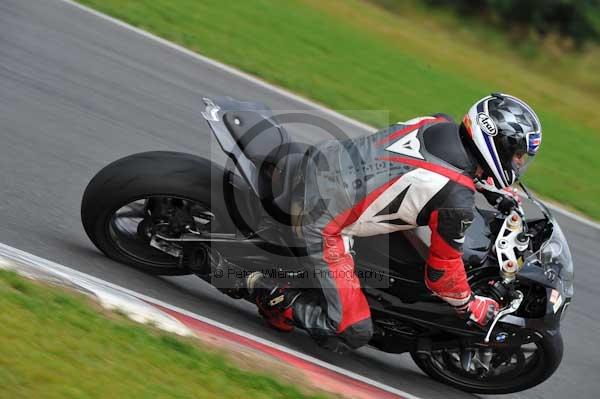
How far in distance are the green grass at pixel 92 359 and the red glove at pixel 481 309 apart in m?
1.20

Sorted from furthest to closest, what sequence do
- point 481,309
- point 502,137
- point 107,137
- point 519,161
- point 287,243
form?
point 107,137
point 287,243
point 481,309
point 519,161
point 502,137

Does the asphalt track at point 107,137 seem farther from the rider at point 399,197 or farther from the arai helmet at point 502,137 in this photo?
the arai helmet at point 502,137

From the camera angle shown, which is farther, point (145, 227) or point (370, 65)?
point (370, 65)

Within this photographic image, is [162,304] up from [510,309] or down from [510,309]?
down

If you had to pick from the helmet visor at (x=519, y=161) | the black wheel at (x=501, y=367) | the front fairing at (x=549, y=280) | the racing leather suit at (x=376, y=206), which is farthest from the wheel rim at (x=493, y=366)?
the helmet visor at (x=519, y=161)

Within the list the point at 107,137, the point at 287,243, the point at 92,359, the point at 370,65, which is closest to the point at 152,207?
the point at 287,243

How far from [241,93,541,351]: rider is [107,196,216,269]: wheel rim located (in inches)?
20.0

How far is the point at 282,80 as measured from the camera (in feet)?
33.6

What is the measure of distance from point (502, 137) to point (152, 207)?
220cm

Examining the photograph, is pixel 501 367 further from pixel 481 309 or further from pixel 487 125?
pixel 487 125

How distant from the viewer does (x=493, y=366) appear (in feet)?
18.5

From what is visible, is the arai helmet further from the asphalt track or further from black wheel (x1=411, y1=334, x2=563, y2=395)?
the asphalt track

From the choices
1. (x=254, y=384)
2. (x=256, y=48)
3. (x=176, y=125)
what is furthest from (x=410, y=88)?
(x=254, y=384)

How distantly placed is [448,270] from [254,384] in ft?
4.22
